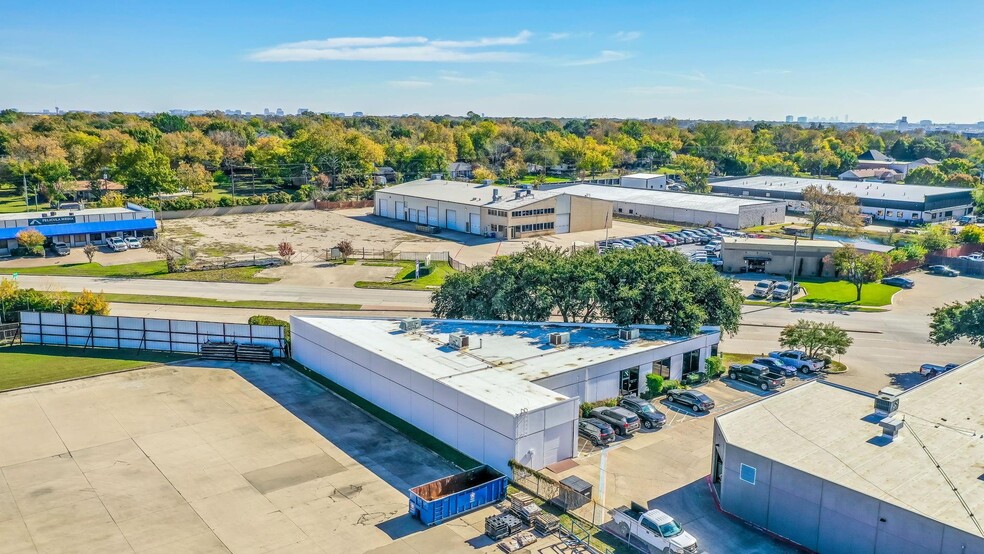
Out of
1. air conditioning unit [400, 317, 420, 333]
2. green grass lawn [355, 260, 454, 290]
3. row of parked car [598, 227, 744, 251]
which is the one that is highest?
row of parked car [598, 227, 744, 251]

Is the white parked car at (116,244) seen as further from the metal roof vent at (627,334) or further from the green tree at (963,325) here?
the green tree at (963,325)

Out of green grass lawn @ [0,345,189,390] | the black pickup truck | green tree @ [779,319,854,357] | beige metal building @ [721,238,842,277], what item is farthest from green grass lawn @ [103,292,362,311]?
beige metal building @ [721,238,842,277]

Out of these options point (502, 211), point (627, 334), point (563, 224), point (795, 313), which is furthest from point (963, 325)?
point (563, 224)

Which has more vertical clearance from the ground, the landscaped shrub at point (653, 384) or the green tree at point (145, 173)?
the green tree at point (145, 173)

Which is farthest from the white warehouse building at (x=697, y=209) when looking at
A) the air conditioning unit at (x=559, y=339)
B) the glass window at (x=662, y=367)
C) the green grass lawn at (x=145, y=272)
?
the air conditioning unit at (x=559, y=339)

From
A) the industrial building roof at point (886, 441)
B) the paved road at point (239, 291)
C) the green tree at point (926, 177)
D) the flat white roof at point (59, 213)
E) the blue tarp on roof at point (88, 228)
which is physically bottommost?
the paved road at point (239, 291)

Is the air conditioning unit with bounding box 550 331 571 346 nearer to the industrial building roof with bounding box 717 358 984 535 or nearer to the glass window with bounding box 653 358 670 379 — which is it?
the glass window with bounding box 653 358 670 379
